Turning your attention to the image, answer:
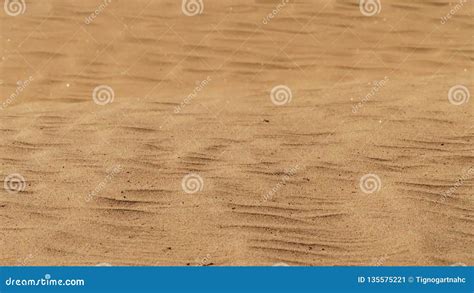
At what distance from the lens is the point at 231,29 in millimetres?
11727

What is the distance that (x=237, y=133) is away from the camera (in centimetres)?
803

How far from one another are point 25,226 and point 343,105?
12.4 ft

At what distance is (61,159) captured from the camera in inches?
297

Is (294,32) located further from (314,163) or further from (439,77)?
(314,163)

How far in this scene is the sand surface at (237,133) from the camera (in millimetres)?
6152

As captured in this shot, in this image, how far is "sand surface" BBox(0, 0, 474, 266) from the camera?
615 centimetres

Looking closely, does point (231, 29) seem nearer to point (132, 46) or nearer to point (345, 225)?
point (132, 46)

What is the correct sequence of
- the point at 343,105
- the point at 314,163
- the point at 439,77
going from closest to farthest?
the point at 314,163
the point at 343,105
the point at 439,77

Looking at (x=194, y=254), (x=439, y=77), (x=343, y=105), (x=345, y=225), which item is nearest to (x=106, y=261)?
(x=194, y=254)

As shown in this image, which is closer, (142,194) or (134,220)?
(134,220)

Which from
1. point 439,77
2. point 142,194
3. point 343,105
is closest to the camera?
point 142,194

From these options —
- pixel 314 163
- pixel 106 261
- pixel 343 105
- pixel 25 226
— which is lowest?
pixel 106 261

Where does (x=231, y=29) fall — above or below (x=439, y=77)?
above

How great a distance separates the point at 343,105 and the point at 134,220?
10.3 ft
